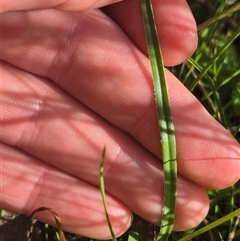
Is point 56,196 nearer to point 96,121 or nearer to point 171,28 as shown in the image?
point 96,121

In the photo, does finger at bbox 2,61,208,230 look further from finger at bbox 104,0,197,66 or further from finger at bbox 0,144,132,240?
finger at bbox 104,0,197,66

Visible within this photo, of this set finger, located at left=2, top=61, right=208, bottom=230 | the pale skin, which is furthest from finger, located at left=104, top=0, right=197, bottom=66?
finger, located at left=2, top=61, right=208, bottom=230

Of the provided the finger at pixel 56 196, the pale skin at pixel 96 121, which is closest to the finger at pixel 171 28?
the pale skin at pixel 96 121

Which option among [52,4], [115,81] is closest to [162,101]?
[115,81]

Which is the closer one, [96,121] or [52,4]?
[52,4]

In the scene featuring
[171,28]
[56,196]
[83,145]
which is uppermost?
[171,28]
